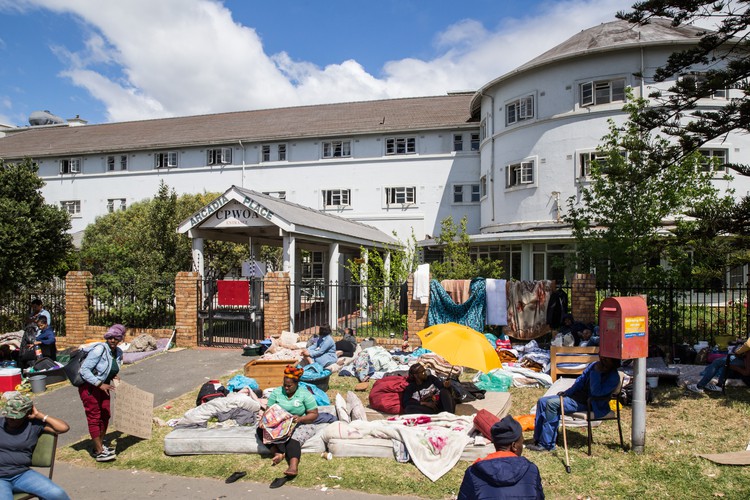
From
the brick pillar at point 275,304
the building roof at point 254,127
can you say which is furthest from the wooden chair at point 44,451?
the building roof at point 254,127

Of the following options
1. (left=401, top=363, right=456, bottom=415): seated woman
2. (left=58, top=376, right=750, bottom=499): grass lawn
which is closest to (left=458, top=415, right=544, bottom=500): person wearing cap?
(left=58, top=376, right=750, bottom=499): grass lawn

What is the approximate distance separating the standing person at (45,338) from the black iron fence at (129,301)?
3.96 meters

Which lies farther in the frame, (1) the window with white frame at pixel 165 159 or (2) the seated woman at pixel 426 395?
(1) the window with white frame at pixel 165 159

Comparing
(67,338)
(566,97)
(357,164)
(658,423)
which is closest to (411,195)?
(357,164)

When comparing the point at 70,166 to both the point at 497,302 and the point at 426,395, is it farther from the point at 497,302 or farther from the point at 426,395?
the point at 426,395

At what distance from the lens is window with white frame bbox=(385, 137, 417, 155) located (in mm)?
31250

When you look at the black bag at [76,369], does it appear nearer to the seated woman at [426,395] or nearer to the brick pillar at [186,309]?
the seated woman at [426,395]

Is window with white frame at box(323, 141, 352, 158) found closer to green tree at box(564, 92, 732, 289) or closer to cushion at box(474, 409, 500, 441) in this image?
green tree at box(564, 92, 732, 289)

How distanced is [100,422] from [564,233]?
63.1ft

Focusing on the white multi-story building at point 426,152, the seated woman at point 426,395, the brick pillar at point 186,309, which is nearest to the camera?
the seated woman at point 426,395

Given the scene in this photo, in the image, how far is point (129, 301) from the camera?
50.5ft

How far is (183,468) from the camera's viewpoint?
6410 millimetres

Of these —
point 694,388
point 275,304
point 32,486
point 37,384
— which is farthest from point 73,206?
point 694,388

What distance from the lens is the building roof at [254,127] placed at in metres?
32.0
